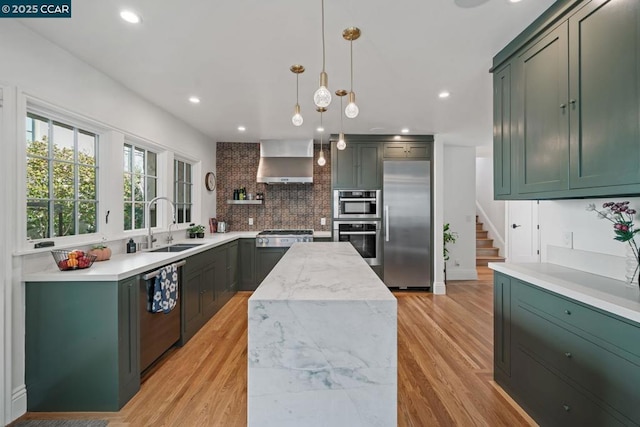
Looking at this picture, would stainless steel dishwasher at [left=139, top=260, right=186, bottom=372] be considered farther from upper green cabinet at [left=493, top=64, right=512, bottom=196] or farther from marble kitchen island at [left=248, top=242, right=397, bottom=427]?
upper green cabinet at [left=493, top=64, right=512, bottom=196]

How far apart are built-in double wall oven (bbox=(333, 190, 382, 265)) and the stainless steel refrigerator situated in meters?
0.13

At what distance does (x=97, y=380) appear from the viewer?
76.8 inches

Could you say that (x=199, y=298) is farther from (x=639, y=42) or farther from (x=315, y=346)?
(x=639, y=42)

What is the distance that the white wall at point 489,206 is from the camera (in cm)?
696

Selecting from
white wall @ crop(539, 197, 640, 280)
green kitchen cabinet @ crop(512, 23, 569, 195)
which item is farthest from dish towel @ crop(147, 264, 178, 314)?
white wall @ crop(539, 197, 640, 280)

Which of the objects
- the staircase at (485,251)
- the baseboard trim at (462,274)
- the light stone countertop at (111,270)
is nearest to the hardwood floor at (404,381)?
the light stone countertop at (111,270)

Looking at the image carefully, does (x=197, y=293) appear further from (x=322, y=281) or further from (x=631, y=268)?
(x=631, y=268)

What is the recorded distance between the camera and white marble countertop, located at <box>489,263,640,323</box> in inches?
51.7

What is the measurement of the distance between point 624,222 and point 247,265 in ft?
14.1

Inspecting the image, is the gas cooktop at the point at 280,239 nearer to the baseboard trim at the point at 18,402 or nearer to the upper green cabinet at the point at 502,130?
the upper green cabinet at the point at 502,130

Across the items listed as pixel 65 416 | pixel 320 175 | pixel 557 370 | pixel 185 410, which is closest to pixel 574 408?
pixel 557 370

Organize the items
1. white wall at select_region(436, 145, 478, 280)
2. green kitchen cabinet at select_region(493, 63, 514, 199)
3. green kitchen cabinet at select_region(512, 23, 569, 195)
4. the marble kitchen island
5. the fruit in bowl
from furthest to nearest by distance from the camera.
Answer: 1. white wall at select_region(436, 145, 478, 280)
2. green kitchen cabinet at select_region(493, 63, 514, 199)
3. the fruit in bowl
4. green kitchen cabinet at select_region(512, 23, 569, 195)
5. the marble kitchen island

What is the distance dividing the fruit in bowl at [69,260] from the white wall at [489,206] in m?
7.16

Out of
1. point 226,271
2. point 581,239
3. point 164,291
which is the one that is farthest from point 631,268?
point 226,271
